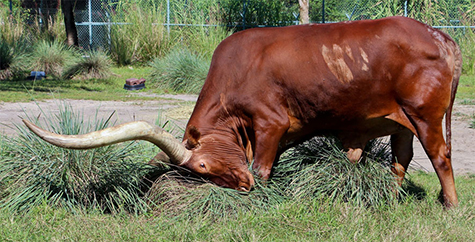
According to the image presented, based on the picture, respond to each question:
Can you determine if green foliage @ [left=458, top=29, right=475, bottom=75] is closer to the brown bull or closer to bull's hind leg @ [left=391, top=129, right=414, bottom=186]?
bull's hind leg @ [left=391, top=129, right=414, bottom=186]

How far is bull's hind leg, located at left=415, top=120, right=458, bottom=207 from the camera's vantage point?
5.15 m

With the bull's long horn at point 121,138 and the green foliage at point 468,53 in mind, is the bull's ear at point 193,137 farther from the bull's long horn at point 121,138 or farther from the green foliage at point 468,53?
the green foliage at point 468,53

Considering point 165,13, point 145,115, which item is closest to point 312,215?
point 145,115

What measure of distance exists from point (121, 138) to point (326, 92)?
1.90m

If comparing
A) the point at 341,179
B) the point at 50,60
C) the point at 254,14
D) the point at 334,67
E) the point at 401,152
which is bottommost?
the point at 50,60

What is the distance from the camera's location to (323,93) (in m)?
5.23

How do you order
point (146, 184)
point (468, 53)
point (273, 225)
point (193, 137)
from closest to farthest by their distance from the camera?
point (273, 225), point (193, 137), point (146, 184), point (468, 53)

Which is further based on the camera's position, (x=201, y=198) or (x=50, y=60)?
(x=50, y=60)

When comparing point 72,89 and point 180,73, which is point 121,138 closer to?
point 72,89

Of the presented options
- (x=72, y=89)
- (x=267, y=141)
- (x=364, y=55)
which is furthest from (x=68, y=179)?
(x=72, y=89)

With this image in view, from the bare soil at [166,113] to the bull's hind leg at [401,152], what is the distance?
184 centimetres

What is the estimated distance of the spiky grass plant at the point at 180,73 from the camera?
50.7 feet

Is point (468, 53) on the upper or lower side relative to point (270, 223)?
lower

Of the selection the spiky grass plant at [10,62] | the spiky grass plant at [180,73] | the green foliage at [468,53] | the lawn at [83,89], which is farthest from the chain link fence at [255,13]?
the spiky grass plant at [180,73]
